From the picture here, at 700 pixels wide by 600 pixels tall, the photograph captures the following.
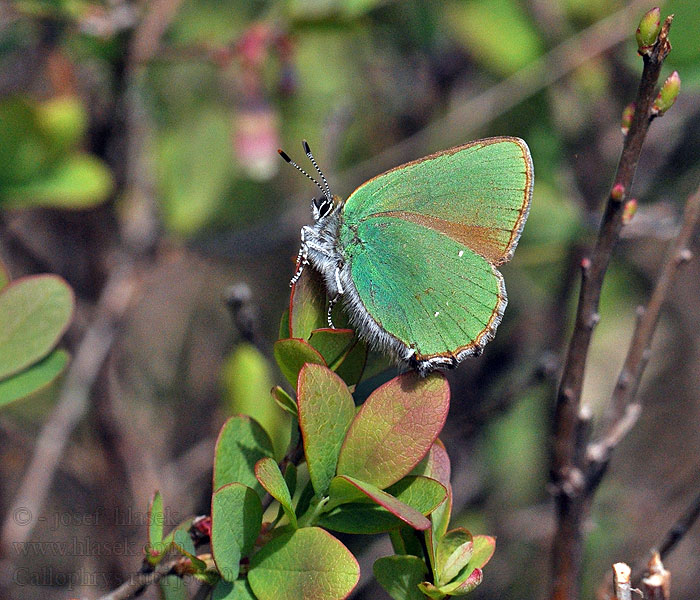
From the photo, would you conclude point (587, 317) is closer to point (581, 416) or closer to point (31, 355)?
point (581, 416)

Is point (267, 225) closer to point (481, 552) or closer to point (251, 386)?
point (251, 386)

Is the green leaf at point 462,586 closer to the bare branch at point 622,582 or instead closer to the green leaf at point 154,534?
the bare branch at point 622,582

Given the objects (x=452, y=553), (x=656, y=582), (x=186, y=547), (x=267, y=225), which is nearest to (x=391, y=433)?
(x=452, y=553)

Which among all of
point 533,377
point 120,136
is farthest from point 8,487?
point 533,377

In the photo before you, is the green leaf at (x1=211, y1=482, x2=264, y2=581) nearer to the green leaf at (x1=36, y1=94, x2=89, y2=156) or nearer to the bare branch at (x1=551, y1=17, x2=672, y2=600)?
the bare branch at (x1=551, y1=17, x2=672, y2=600)

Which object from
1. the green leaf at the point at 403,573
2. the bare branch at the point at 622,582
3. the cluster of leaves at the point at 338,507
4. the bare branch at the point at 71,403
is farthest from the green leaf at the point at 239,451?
the bare branch at the point at 71,403

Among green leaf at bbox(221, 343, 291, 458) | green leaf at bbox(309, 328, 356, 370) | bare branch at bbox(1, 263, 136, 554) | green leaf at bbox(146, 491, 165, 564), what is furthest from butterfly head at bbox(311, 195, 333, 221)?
→ bare branch at bbox(1, 263, 136, 554)
